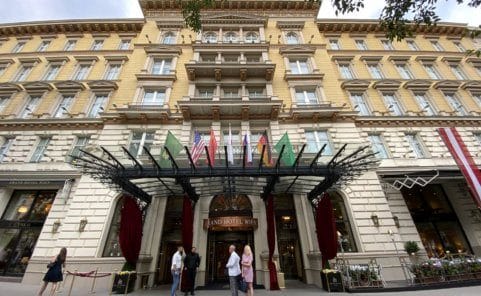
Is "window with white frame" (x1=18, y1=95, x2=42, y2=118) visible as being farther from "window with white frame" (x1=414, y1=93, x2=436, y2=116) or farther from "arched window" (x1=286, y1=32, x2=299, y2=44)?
"window with white frame" (x1=414, y1=93, x2=436, y2=116)

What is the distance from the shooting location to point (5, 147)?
54.5 feet

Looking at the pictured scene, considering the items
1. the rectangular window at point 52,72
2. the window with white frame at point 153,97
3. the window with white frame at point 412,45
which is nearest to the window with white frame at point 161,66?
the window with white frame at point 153,97

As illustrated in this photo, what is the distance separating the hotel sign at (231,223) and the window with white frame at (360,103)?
12026 mm

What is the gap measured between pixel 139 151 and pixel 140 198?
154 inches

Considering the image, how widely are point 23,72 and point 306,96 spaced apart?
2680 centimetres

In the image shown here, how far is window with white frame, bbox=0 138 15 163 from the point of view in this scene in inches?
636

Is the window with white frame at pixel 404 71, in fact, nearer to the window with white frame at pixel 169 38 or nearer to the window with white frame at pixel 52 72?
the window with white frame at pixel 169 38

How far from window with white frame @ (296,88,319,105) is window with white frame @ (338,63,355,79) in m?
4.71

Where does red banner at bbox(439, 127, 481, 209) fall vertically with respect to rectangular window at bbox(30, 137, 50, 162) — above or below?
below

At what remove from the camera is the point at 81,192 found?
13.8 meters

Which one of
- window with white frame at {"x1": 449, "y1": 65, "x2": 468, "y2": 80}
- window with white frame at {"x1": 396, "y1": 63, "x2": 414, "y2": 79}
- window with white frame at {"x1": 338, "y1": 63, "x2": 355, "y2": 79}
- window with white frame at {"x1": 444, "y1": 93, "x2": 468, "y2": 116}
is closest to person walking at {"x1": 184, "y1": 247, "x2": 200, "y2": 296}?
window with white frame at {"x1": 338, "y1": 63, "x2": 355, "y2": 79}

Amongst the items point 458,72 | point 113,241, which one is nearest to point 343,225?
point 113,241

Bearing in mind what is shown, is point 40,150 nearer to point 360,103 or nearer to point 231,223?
point 231,223

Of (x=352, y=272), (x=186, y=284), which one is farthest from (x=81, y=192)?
(x=352, y=272)
